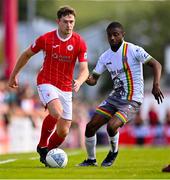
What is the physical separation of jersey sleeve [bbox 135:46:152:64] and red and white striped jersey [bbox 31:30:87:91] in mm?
873

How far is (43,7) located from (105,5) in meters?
35.5

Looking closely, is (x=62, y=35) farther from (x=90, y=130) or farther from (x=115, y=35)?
(x=90, y=130)

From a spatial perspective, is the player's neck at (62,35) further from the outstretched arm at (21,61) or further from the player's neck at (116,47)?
the player's neck at (116,47)

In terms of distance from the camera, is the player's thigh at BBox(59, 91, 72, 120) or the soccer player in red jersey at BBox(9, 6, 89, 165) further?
the player's thigh at BBox(59, 91, 72, 120)

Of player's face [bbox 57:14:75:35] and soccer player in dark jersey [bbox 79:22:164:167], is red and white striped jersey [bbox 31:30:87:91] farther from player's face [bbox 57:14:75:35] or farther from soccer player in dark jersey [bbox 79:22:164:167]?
soccer player in dark jersey [bbox 79:22:164:167]

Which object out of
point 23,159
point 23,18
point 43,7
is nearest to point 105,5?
point 43,7

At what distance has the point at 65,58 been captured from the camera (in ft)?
51.4

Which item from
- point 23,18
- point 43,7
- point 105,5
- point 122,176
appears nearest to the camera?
point 122,176

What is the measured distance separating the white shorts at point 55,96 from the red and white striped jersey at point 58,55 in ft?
0.27

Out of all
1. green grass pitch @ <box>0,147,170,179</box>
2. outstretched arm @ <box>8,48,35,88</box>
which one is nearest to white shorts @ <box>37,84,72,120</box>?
outstretched arm @ <box>8,48,35,88</box>

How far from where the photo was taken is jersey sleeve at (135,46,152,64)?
15516 mm

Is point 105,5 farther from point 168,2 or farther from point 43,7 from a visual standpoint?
point 168,2

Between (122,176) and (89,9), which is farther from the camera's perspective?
(89,9)

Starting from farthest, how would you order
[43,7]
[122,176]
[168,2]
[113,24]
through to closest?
[43,7], [168,2], [113,24], [122,176]
